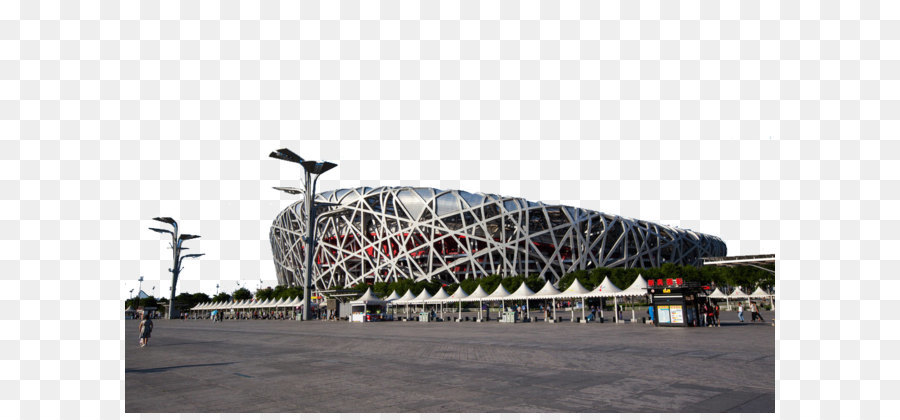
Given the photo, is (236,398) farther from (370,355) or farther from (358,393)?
(370,355)

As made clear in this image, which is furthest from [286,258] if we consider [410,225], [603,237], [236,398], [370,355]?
[236,398]

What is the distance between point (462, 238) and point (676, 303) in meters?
52.6

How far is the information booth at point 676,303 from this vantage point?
24609 mm

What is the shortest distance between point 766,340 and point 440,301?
3006 cm

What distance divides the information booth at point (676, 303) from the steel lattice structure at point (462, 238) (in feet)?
156

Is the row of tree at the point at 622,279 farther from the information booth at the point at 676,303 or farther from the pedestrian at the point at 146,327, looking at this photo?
the pedestrian at the point at 146,327

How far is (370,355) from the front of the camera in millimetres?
14828

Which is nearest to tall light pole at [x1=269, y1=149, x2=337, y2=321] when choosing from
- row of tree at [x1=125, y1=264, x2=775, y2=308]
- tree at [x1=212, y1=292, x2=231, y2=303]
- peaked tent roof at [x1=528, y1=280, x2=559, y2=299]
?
row of tree at [x1=125, y1=264, x2=775, y2=308]

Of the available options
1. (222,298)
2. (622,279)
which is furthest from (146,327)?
(222,298)

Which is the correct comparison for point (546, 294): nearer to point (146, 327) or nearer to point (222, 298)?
point (146, 327)

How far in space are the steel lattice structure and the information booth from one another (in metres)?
47.6

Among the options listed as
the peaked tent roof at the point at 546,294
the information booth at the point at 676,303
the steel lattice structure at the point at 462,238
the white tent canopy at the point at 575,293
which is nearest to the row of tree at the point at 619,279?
the steel lattice structure at the point at 462,238

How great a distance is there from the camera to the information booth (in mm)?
24609

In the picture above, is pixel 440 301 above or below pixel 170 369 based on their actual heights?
below
